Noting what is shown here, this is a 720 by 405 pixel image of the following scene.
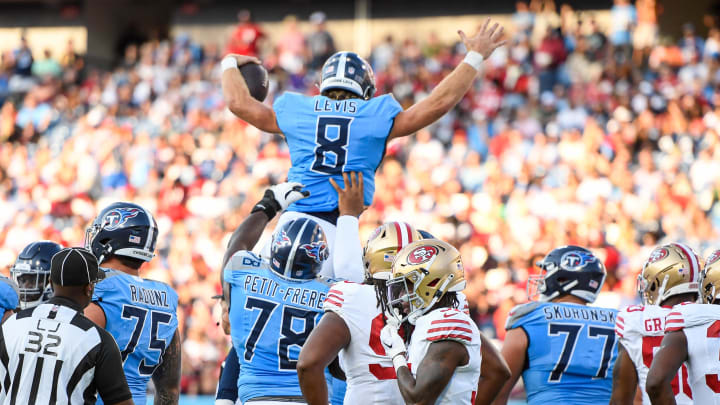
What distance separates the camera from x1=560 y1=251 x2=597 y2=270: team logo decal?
6707 mm

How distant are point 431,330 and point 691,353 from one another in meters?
1.79

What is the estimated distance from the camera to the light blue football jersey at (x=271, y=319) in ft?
17.8

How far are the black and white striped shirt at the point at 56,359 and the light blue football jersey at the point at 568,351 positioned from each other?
9.47 ft

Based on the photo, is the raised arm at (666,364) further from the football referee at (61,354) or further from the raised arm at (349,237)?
the football referee at (61,354)

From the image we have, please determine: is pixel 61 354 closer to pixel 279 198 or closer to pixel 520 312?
pixel 279 198

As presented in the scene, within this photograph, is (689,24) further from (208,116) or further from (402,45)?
(208,116)

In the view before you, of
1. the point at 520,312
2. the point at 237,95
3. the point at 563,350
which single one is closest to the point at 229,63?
the point at 237,95

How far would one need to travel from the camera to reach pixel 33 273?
5.86 metres

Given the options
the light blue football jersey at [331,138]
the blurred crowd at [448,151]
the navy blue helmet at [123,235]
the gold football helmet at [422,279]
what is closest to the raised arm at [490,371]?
the gold football helmet at [422,279]

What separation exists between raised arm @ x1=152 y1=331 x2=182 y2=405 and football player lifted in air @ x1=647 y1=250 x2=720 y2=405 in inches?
110

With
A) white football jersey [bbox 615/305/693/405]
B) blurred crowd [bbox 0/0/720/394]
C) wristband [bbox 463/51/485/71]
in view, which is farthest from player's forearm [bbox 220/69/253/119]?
blurred crowd [bbox 0/0/720/394]

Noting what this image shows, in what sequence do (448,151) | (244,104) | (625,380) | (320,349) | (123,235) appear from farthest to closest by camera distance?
(448,151) < (244,104) < (625,380) < (123,235) < (320,349)

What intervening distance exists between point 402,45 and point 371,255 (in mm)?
15737

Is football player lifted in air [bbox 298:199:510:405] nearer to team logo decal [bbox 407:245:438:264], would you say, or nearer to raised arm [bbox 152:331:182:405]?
team logo decal [bbox 407:245:438:264]
